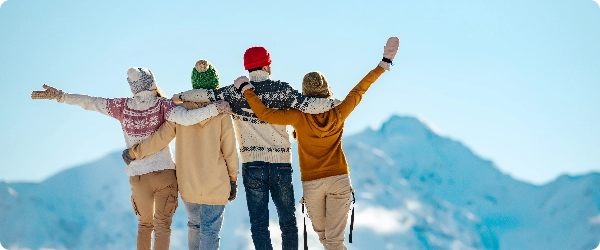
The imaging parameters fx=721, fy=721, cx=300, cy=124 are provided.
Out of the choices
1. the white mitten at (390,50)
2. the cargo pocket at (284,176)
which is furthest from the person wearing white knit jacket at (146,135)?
the white mitten at (390,50)

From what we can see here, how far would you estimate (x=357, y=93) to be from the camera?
358 inches

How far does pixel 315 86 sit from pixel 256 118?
2.91ft

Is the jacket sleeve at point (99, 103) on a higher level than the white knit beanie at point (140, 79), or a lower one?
lower

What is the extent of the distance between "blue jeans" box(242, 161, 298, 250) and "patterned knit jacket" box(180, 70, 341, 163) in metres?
0.13

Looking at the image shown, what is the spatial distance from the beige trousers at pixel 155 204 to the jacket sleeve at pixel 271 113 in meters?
1.53

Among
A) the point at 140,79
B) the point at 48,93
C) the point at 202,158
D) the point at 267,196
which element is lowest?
the point at 267,196

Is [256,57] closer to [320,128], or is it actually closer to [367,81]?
[320,128]

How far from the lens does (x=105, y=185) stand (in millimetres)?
191000

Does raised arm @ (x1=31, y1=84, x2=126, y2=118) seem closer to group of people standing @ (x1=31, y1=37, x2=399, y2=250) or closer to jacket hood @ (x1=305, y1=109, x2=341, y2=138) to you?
group of people standing @ (x1=31, y1=37, x2=399, y2=250)

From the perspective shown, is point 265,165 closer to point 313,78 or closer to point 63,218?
point 313,78

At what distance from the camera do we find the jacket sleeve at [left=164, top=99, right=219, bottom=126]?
30.0 ft

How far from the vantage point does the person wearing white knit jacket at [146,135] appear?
9.38 meters

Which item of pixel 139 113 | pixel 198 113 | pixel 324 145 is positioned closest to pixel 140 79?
pixel 139 113

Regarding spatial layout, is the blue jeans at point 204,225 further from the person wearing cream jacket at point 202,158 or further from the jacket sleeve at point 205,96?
the jacket sleeve at point 205,96
